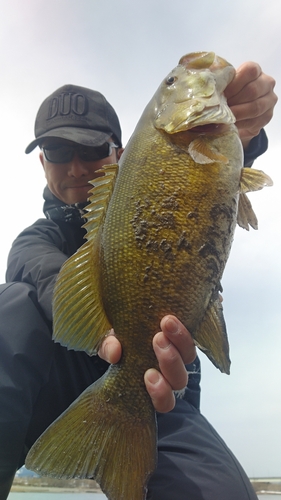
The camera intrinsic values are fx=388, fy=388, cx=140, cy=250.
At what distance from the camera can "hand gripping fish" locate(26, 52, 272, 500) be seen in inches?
62.2

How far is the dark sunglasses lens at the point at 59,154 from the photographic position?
3670 millimetres

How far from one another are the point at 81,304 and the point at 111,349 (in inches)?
9.3

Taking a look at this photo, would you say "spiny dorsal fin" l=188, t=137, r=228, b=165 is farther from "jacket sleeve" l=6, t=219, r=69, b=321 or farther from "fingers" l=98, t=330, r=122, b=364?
"jacket sleeve" l=6, t=219, r=69, b=321

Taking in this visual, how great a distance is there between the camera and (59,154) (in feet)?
12.1

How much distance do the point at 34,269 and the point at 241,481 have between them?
79.2 inches

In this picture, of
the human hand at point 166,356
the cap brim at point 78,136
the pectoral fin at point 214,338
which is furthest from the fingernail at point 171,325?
the cap brim at point 78,136

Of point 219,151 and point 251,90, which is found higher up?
point 251,90

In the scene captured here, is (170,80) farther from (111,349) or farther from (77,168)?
(77,168)

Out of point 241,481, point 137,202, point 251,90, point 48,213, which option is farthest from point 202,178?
point 48,213

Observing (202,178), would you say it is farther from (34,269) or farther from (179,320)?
(34,269)

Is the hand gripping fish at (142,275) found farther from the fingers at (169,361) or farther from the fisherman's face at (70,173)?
the fisherman's face at (70,173)

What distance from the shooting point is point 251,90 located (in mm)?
2211

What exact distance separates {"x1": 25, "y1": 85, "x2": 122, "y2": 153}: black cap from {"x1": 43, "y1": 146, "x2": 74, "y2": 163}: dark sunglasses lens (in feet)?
0.45

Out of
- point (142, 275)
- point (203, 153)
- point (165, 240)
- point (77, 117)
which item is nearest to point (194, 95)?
point (203, 153)
